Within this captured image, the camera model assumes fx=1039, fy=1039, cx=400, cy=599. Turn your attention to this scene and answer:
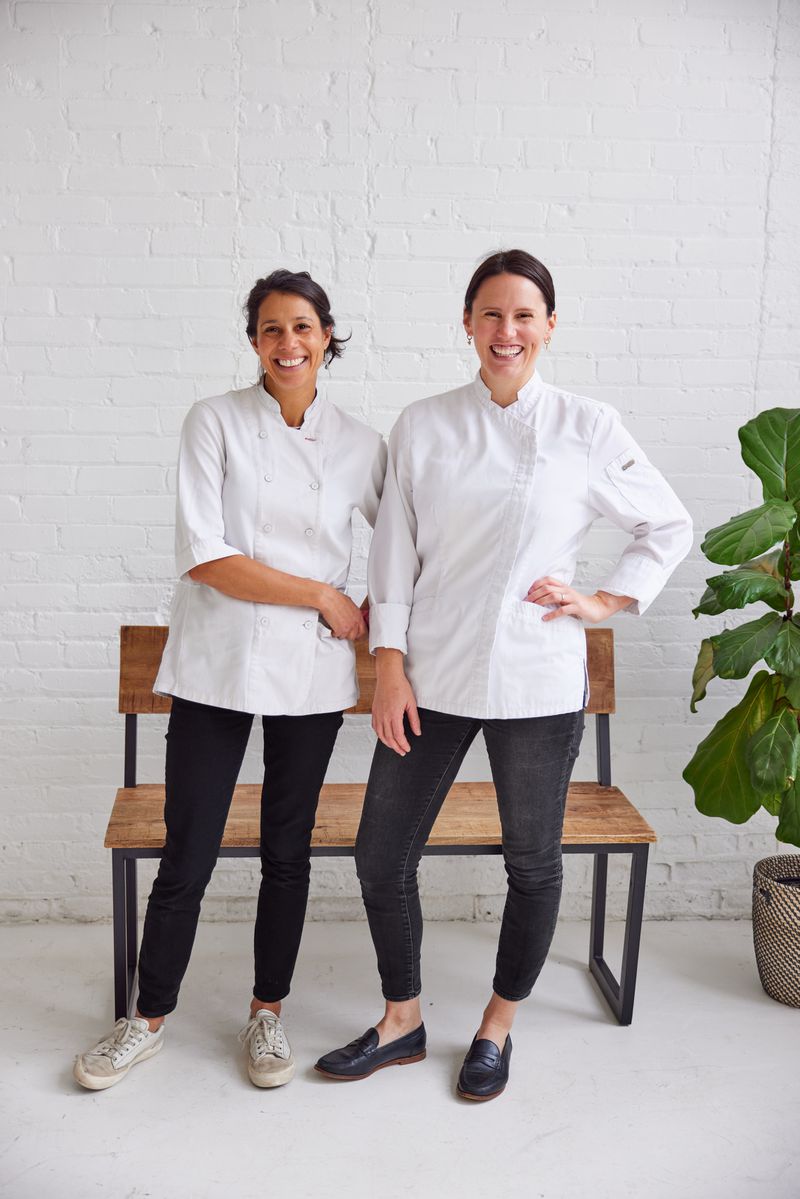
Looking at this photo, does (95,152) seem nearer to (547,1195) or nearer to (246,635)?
(246,635)

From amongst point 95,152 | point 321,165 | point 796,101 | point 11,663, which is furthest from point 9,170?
point 796,101

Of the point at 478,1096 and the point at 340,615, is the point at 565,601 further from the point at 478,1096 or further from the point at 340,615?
the point at 478,1096

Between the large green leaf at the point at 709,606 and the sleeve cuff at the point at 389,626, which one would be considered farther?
the large green leaf at the point at 709,606

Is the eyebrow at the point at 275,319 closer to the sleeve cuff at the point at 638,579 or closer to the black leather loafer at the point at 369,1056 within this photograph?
the sleeve cuff at the point at 638,579

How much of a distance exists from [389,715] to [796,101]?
2118 mm

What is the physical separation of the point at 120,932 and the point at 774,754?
1573 millimetres

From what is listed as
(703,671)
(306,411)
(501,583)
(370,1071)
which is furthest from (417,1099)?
(306,411)

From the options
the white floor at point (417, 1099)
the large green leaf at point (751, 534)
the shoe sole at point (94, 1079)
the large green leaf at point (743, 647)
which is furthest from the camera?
the large green leaf at point (743, 647)

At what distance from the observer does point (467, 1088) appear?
87.9 inches

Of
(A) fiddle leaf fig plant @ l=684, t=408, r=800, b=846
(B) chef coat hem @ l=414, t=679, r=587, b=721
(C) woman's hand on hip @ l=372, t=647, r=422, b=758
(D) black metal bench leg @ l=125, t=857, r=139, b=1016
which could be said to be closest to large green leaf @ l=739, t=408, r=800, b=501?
(A) fiddle leaf fig plant @ l=684, t=408, r=800, b=846

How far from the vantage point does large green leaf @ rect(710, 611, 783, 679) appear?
2.44 meters

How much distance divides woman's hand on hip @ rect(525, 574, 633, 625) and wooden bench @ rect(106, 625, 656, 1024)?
0.64m

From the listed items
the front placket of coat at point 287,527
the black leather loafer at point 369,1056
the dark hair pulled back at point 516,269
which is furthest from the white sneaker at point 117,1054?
the dark hair pulled back at point 516,269

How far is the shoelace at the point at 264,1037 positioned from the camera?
230 centimetres
